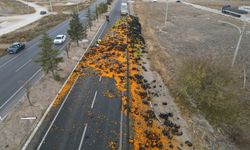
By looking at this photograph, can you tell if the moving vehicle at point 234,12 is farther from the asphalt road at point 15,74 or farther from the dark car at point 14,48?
the dark car at point 14,48

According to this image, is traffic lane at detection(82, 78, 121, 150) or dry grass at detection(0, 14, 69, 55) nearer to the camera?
traffic lane at detection(82, 78, 121, 150)

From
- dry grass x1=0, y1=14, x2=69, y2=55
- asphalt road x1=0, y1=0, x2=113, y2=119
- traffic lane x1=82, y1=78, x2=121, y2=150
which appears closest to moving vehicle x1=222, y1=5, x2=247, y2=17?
dry grass x1=0, y1=14, x2=69, y2=55

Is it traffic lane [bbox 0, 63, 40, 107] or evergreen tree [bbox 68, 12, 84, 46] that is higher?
evergreen tree [bbox 68, 12, 84, 46]

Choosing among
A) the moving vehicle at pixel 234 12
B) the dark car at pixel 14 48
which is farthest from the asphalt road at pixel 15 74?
the moving vehicle at pixel 234 12

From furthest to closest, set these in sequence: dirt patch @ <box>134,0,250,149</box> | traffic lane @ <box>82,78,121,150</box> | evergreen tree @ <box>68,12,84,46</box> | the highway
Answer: evergreen tree @ <box>68,12,84,46</box>, dirt patch @ <box>134,0,250,149</box>, traffic lane @ <box>82,78,121,150</box>, the highway

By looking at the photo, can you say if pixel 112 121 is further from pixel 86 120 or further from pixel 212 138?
pixel 212 138

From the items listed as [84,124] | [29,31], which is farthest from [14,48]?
[84,124]

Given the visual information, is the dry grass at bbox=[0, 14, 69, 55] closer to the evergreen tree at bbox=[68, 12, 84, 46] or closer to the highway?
the evergreen tree at bbox=[68, 12, 84, 46]

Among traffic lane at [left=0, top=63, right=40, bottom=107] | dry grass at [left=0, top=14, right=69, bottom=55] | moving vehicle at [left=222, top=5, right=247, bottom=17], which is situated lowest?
traffic lane at [left=0, top=63, right=40, bottom=107]
